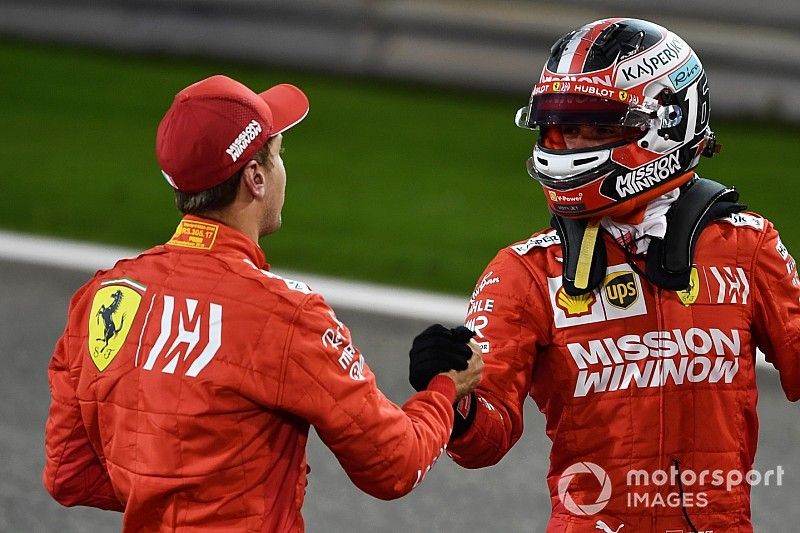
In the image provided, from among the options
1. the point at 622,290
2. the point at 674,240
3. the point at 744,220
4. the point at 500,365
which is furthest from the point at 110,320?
the point at 744,220

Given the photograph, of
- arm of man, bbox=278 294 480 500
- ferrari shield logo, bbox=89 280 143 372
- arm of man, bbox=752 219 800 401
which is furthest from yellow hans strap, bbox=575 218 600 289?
ferrari shield logo, bbox=89 280 143 372

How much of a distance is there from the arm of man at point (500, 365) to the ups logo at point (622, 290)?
173 millimetres

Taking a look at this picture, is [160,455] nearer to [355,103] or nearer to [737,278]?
[737,278]

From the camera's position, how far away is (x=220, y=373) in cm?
295

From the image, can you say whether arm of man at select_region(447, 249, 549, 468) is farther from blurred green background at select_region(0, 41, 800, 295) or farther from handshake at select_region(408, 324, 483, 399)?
blurred green background at select_region(0, 41, 800, 295)

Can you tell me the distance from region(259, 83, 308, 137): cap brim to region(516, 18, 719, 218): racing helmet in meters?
0.65

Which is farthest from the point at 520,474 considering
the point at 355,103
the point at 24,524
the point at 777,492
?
the point at 355,103

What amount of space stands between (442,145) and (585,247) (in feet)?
25.7

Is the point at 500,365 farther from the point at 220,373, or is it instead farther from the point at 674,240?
the point at 220,373

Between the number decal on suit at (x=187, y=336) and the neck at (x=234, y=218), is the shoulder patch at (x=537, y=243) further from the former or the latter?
the number decal on suit at (x=187, y=336)

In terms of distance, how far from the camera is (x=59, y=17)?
13133mm

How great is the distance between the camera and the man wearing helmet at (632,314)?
341 centimetres

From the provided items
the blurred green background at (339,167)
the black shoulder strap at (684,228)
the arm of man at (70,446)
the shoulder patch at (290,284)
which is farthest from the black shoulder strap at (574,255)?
the blurred green background at (339,167)

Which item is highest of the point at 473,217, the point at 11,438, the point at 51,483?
the point at 473,217
